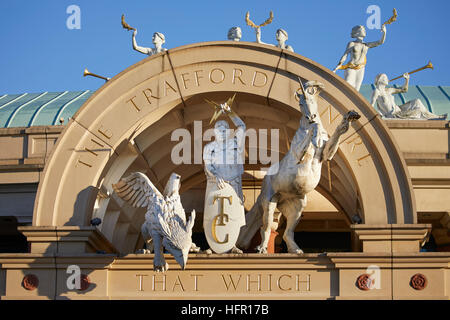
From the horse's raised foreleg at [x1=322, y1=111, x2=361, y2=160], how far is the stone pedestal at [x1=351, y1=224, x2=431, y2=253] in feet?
5.64

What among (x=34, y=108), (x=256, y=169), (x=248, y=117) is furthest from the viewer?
(x=34, y=108)

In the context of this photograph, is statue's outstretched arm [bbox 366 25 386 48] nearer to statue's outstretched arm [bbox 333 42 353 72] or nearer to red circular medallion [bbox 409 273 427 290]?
statue's outstretched arm [bbox 333 42 353 72]

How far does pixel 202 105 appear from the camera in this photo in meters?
26.4

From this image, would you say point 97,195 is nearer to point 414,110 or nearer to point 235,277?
point 235,277

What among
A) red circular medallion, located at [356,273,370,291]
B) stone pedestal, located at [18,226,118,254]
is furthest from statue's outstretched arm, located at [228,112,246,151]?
red circular medallion, located at [356,273,370,291]

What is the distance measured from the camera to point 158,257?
23.3 meters

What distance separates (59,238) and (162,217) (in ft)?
8.46

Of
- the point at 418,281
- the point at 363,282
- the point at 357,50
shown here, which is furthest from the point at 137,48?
the point at 418,281

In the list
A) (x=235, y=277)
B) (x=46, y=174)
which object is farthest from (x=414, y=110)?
(x=46, y=174)

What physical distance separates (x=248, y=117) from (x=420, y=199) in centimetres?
485

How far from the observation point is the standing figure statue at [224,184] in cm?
2441

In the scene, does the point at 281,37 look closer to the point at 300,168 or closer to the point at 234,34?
the point at 234,34

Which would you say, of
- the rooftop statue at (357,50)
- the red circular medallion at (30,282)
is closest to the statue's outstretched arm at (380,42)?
the rooftop statue at (357,50)

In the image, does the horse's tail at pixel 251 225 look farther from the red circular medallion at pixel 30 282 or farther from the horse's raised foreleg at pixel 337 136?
the red circular medallion at pixel 30 282
